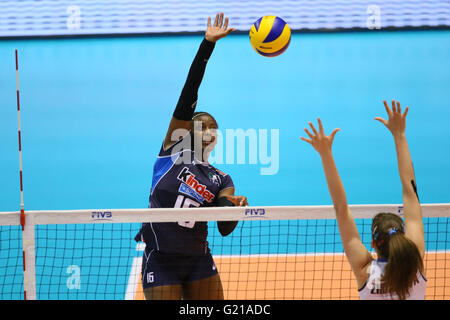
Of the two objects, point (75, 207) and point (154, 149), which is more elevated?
point (154, 149)

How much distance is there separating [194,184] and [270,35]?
60.4 inches

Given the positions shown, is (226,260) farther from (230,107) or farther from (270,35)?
(270,35)

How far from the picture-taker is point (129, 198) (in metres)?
7.30

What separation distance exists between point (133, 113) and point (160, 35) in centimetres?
118

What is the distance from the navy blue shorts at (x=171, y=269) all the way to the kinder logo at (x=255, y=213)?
401 millimetres

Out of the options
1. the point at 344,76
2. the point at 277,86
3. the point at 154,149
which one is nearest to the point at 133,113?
the point at 154,149

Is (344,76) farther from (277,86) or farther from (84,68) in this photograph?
(84,68)

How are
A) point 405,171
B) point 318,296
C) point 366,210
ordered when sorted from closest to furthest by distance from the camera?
point 405,171
point 366,210
point 318,296

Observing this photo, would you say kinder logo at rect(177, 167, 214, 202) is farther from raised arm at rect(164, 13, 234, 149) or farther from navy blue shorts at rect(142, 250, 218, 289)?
navy blue shorts at rect(142, 250, 218, 289)

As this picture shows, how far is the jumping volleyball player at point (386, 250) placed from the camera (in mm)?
2158

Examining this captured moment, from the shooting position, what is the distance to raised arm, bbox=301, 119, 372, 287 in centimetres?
230

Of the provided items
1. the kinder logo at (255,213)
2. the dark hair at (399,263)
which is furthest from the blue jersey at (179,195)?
the dark hair at (399,263)

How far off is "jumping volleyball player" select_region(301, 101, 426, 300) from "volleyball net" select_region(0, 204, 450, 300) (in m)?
1.07

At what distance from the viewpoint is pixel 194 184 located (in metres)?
3.37
